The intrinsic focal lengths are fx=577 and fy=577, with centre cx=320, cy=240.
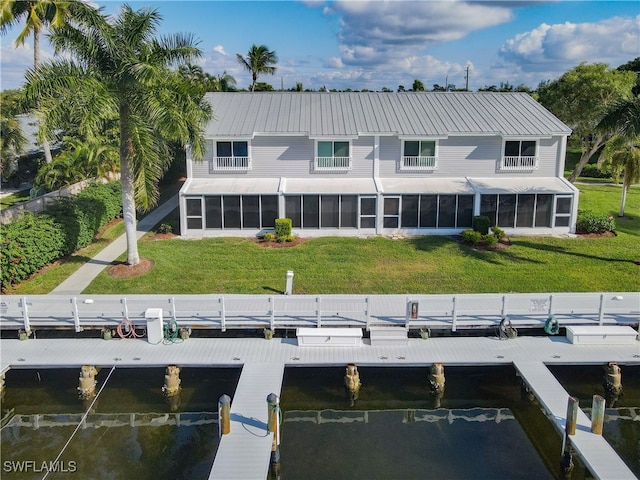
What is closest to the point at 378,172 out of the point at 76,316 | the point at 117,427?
the point at 76,316

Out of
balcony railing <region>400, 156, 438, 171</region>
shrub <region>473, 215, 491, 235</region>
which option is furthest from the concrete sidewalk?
shrub <region>473, 215, 491, 235</region>

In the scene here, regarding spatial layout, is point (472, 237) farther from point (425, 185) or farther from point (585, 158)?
point (585, 158)

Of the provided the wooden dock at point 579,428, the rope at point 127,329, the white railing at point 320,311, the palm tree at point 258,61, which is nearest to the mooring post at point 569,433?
the wooden dock at point 579,428

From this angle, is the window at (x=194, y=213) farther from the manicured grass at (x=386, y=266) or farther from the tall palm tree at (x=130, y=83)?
the tall palm tree at (x=130, y=83)

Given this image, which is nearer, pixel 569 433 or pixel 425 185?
pixel 569 433

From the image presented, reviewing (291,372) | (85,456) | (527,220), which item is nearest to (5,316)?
(85,456)
